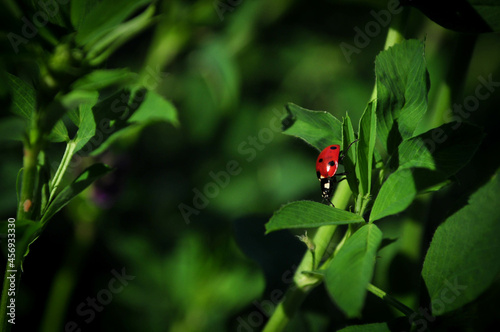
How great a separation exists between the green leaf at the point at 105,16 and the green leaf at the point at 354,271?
40 centimetres

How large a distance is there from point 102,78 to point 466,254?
0.52 m

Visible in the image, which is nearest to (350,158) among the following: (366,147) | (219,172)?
(366,147)

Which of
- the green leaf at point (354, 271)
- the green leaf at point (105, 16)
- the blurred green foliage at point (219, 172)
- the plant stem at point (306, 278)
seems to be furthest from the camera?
the blurred green foliage at point (219, 172)

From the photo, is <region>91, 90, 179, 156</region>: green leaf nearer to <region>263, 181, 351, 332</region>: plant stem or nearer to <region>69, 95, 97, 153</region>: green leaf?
<region>69, 95, 97, 153</region>: green leaf

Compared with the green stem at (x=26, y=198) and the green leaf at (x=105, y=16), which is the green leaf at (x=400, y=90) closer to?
the green leaf at (x=105, y=16)

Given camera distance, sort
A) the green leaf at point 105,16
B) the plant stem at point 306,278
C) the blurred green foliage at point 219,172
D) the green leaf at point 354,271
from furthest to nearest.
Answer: the blurred green foliage at point 219,172 < the plant stem at point 306,278 < the green leaf at point 105,16 < the green leaf at point 354,271

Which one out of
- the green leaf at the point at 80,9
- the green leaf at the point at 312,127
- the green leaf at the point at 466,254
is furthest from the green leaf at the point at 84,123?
the green leaf at the point at 466,254

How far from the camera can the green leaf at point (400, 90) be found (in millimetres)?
641

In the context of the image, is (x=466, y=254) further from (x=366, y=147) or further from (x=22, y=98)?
(x=22, y=98)

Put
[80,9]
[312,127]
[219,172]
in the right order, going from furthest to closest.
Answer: [219,172], [312,127], [80,9]

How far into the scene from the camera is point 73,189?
64 cm

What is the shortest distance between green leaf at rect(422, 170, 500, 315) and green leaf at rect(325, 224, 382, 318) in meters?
0.13

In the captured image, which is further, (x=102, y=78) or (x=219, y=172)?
(x=219, y=172)

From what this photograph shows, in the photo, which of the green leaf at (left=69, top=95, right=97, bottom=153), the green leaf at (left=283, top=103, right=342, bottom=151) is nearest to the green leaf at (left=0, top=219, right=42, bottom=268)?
the green leaf at (left=69, top=95, right=97, bottom=153)
